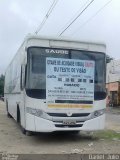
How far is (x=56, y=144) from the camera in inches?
539

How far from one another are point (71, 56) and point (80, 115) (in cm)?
207

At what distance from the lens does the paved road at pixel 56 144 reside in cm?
1232

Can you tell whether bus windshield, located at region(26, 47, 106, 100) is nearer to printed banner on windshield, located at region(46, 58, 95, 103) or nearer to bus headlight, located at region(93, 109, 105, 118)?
printed banner on windshield, located at region(46, 58, 95, 103)

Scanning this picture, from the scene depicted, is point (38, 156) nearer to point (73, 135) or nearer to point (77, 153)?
point (77, 153)

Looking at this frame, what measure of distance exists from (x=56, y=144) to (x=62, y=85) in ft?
6.57

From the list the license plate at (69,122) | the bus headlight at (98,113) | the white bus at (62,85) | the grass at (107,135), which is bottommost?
the grass at (107,135)

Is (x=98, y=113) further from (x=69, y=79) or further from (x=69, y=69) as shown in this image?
(x=69, y=69)

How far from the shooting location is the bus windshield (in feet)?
45.0

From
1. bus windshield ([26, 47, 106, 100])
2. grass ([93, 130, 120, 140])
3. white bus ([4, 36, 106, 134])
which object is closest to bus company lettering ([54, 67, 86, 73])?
white bus ([4, 36, 106, 134])

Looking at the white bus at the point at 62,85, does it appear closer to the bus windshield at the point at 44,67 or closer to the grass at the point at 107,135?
the bus windshield at the point at 44,67

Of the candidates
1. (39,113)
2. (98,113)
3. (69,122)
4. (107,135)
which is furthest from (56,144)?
(107,135)

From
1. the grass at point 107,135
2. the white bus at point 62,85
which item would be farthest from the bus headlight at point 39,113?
the grass at point 107,135

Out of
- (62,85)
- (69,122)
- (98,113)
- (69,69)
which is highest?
(69,69)

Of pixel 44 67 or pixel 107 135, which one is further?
pixel 107 135
